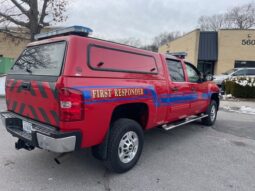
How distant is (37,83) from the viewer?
3115mm

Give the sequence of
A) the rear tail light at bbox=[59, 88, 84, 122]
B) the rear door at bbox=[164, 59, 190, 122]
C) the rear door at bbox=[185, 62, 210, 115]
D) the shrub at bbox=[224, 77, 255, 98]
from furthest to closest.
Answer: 1. the shrub at bbox=[224, 77, 255, 98]
2. the rear door at bbox=[185, 62, 210, 115]
3. the rear door at bbox=[164, 59, 190, 122]
4. the rear tail light at bbox=[59, 88, 84, 122]

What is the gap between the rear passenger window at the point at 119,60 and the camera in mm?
3220

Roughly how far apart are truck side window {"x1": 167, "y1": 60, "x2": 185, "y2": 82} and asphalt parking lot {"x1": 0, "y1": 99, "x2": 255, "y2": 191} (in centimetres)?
143

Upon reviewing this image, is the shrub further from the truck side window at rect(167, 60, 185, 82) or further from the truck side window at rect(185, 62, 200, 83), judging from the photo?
the truck side window at rect(167, 60, 185, 82)

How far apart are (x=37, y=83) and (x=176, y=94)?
273 centimetres

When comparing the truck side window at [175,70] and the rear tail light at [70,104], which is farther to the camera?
the truck side window at [175,70]

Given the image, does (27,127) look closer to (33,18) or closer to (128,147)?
(128,147)

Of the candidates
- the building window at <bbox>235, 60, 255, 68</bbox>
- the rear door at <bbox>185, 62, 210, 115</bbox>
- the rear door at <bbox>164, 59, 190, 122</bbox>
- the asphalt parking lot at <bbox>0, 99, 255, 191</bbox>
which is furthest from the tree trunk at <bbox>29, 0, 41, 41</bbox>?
the building window at <bbox>235, 60, 255, 68</bbox>

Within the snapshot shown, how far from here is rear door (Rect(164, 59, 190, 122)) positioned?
457cm

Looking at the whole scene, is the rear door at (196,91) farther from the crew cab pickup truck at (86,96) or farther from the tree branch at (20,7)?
the tree branch at (20,7)

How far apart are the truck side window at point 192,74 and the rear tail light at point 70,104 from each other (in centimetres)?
340

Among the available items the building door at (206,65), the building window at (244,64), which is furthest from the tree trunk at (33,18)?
the building window at (244,64)

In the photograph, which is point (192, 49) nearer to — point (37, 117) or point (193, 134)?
point (193, 134)

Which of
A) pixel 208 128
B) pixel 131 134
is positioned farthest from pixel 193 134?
pixel 131 134
